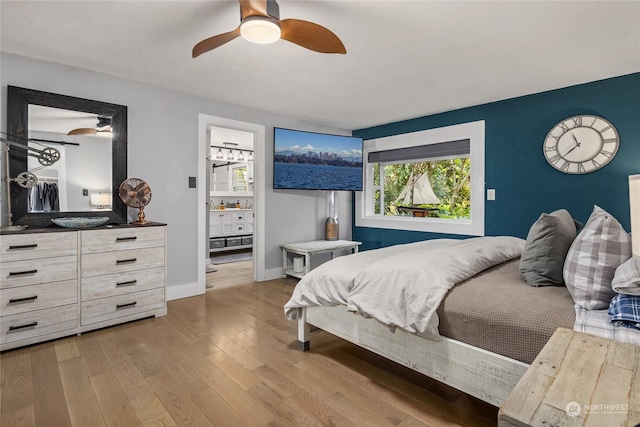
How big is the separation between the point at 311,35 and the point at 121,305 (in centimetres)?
264

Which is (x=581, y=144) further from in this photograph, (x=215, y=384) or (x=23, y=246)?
(x=23, y=246)

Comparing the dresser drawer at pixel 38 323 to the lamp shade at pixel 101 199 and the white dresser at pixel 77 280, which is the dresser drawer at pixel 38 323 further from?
the lamp shade at pixel 101 199

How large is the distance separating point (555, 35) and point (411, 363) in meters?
2.40

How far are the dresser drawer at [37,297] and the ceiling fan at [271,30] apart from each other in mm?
2053

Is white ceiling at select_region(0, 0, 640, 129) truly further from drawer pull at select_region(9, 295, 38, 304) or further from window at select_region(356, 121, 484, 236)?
drawer pull at select_region(9, 295, 38, 304)

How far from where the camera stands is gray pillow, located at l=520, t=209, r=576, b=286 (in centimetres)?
168

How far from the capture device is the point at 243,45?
251cm

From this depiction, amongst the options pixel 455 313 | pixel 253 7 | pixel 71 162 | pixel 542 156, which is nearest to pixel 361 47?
pixel 253 7

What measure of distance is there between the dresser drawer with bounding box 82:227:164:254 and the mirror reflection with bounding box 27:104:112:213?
482 mm

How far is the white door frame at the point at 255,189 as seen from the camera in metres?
3.79

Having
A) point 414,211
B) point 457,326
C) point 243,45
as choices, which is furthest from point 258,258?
point 457,326

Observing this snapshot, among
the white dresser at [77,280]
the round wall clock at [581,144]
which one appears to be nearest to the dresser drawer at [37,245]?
the white dresser at [77,280]

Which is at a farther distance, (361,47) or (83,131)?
(83,131)

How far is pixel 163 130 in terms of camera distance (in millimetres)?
3500
